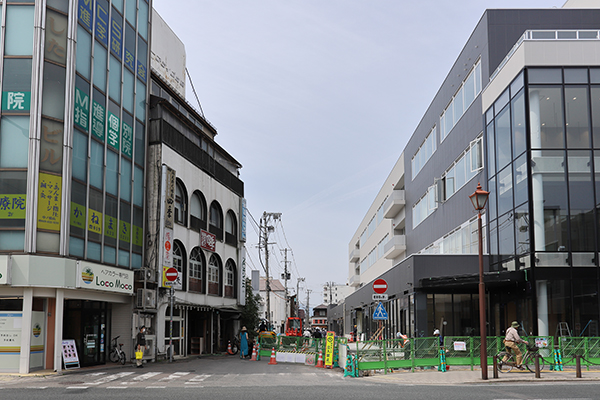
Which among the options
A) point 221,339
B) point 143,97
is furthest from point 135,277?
point 221,339

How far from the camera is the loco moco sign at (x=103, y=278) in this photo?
23562mm

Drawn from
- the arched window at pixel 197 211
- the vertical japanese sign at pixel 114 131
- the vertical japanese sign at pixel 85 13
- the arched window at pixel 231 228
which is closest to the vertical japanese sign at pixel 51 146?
the vertical japanese sign at pixel 114 131

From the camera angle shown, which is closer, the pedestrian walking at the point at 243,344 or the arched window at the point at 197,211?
the pedestrian walking at the point at 243,344

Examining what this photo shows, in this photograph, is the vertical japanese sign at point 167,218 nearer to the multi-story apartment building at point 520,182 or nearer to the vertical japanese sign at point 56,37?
the vertical japanese sign at point 56,37

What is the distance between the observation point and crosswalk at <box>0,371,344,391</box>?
17.7 meters

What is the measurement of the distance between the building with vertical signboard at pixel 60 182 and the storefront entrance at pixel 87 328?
43mm

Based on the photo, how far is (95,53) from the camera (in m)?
26.0

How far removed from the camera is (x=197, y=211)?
38750 mm

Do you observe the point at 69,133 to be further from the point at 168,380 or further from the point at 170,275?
the point at 168,380

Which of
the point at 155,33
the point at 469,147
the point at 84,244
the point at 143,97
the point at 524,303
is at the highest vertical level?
the point at 155,33

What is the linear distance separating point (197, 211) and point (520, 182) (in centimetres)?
2031

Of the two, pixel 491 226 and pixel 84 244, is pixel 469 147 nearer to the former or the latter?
pixel 491 226

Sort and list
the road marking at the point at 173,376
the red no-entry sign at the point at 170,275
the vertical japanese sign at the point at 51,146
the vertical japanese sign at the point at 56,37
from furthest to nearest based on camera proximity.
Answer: the red no-entry sign at the point at 170,275 → the vertical japanese sign at the point at 56,37 → the vertical japanese sign at the point at 51,146 → the road marking at the point at 173,376

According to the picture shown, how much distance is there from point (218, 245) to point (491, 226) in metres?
19.3
